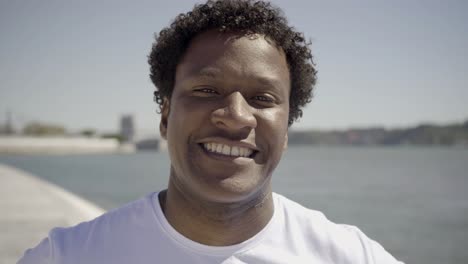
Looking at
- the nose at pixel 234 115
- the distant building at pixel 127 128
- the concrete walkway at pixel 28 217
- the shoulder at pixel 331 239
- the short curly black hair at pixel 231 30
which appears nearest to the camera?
the nose at pixel 234 115

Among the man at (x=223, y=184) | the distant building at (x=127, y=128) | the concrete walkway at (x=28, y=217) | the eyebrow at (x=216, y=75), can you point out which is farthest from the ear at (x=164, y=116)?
the distant building at (x=127, y=128)

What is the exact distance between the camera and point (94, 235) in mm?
1991

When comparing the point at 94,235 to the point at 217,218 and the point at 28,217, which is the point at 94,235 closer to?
the point at 217,218

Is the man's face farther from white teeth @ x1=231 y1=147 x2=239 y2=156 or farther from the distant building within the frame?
the distant building

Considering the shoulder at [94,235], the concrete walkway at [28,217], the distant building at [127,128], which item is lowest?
the distant building at [127,128]

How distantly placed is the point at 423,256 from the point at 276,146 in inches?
561

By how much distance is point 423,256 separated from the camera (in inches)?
568

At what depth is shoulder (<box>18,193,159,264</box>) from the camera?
1929 millimetres

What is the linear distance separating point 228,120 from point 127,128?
5751 inches

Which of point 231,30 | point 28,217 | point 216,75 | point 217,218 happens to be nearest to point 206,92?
point 216,75

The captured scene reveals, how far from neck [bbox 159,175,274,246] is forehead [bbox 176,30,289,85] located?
0.55m

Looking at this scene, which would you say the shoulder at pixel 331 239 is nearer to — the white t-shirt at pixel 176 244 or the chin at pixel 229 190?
the white t-shirt at pixel 176 244

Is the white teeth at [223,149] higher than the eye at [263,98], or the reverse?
the eye at [263,98]

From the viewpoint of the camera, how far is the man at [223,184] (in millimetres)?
1921
